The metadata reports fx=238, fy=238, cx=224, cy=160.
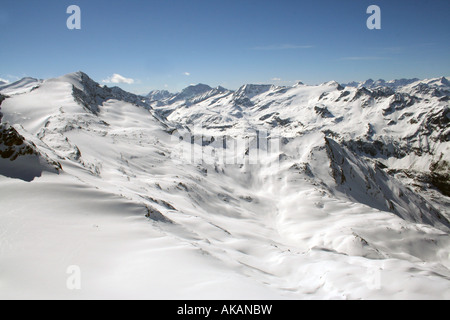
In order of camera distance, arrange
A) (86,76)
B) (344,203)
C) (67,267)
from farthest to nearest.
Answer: (86,76) → (344,203) → (67,267)

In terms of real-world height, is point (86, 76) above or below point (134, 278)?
above
